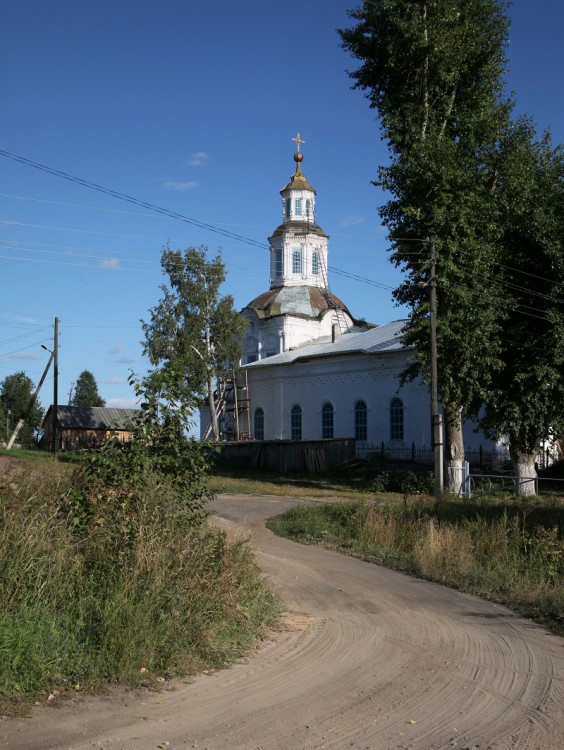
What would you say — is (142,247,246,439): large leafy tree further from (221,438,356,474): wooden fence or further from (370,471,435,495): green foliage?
(370,471,435,495): green foliage

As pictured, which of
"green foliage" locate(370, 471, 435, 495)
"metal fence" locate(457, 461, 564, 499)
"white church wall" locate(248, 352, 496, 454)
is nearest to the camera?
"metal fence" locate(457, 461, 564, 499)

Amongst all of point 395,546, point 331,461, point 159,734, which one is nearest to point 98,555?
point 159,734

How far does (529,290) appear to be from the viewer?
26.5 meters

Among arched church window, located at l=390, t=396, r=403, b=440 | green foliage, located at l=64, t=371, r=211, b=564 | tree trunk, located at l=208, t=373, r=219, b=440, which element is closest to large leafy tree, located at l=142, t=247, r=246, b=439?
tree trunk, located at l=208, t=373, r=219, b=440

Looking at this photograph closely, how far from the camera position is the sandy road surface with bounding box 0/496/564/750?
5.44m

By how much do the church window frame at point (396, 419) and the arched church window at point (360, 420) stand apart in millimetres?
1772

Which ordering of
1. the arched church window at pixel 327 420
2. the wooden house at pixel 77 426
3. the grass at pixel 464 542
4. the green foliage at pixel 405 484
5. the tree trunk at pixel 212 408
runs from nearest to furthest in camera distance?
1. the grass at pixel 464 542
2. the green foliage at pixel 405 484
3. the arched church window at pixel 327 420
4. the tree trunk at pixel 212 408
5. the wooden house at pixel 77 426

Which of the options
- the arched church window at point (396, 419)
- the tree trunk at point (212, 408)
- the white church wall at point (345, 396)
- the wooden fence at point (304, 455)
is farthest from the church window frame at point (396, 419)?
the tree trunk at point (212, 408)

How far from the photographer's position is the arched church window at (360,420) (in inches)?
1660

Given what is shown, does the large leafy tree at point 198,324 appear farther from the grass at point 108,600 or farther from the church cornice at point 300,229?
the grass at point 108,600

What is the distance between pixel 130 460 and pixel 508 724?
500cm

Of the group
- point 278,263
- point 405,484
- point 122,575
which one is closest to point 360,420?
point 405,484

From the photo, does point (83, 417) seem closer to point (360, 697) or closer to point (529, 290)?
point (529, 290)

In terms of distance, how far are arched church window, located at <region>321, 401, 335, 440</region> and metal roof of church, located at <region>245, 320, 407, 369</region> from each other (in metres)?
2.92
